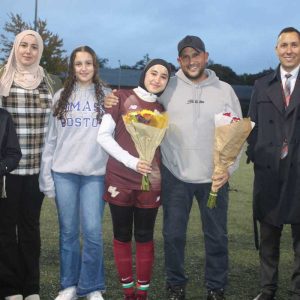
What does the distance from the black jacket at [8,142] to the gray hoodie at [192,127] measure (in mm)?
1455

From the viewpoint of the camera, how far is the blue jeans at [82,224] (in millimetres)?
4785

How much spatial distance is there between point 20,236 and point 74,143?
3.28 feet

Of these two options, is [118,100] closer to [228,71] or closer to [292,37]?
[292,37]

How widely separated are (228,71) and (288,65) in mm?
81892

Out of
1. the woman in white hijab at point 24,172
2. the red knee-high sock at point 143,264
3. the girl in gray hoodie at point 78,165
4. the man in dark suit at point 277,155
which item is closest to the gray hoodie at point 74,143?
the girl in gray hoodie at point 78,165

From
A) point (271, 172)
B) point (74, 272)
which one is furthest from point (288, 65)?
point (74, 272)

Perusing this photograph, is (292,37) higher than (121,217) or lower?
higher

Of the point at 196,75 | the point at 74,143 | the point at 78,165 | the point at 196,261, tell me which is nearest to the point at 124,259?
the point at 78,165

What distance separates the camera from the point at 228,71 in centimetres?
8488

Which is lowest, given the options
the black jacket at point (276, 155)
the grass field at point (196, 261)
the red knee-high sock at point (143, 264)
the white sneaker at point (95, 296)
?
the grass field at point (196, 261)

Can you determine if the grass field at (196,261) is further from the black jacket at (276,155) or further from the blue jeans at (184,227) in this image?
the black jacket at (276,155)

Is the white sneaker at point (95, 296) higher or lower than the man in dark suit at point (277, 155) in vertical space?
lower

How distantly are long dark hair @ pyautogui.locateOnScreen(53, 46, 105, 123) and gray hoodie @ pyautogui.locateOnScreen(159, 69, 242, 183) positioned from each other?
60 centimetres

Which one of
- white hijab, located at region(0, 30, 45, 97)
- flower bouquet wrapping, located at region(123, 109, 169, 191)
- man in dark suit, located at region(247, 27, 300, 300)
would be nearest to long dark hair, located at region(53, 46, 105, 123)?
white hijab, located at region(0, 30, 45, 97)
